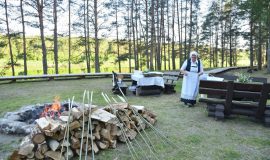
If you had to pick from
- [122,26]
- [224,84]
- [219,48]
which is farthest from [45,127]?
[219,48]

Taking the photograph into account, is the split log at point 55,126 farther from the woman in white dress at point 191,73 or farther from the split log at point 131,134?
the woman in white dress at point 191,73

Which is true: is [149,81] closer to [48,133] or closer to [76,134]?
[76,134]

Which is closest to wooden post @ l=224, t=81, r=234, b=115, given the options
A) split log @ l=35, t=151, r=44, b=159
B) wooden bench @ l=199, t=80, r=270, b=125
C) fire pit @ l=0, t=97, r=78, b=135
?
wooden bench @ l=199, t=80, r=270, b=125

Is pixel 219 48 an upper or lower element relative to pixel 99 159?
upper

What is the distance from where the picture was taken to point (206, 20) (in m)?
35.1

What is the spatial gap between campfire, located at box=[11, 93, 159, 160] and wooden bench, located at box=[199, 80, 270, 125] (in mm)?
2194

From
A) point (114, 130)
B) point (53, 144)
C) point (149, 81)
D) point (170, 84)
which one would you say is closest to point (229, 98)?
point (114, 130)

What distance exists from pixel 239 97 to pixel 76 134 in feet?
13.4

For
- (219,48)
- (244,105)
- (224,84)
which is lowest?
(244,105)

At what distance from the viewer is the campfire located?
4125 millimetres

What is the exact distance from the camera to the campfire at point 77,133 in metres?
4.12

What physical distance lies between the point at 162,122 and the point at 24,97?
256 inches

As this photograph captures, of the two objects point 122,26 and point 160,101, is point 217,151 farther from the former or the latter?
point 122,26

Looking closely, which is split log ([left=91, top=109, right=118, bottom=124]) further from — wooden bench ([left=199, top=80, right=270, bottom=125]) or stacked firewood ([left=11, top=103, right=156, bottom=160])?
wooden bench ([left=199, top=80, right=270, bottom=125])
